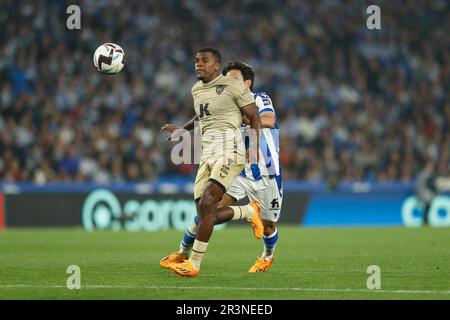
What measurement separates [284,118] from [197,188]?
51.8 ft

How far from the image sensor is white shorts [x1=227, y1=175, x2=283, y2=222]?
11.5 metres

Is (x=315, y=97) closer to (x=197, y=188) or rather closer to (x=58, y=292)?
(x=197, y=188)

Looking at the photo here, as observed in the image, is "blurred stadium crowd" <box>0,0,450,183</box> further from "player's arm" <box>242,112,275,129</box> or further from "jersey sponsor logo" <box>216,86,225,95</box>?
"jersey sponsor logo" <box>216,86,225,95</box>

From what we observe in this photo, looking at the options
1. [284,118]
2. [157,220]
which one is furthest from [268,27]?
[157,220]

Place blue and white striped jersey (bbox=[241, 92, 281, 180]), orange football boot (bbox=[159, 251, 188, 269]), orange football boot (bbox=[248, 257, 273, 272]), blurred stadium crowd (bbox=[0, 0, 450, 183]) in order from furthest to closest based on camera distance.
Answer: blurred stadium crowd (bbox=[0, 0, 450, 183]) < blue and white striped jersey (bbox=[241, 92, 281, 180]) < orange football boot (bbox=[248, 257, 273, 272]) < orange football boot (bbox=[159, 251, 188, 269])

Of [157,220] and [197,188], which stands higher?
[197,188]

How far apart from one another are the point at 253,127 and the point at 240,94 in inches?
15.9

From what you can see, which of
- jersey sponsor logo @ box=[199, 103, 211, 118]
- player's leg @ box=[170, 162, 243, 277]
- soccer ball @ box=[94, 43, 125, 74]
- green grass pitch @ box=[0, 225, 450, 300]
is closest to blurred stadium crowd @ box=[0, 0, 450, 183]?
green grass pitch @ box=[0, 225, 450, 300]

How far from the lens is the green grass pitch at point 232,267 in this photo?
8.72m

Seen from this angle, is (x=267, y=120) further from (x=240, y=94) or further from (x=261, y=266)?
(x=261, y=266)

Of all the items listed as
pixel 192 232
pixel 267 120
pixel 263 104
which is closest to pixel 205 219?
pixel 192 232

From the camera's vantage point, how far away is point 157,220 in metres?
22.7

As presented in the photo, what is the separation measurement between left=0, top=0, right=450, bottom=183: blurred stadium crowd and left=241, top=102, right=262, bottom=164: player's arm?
519 inches
